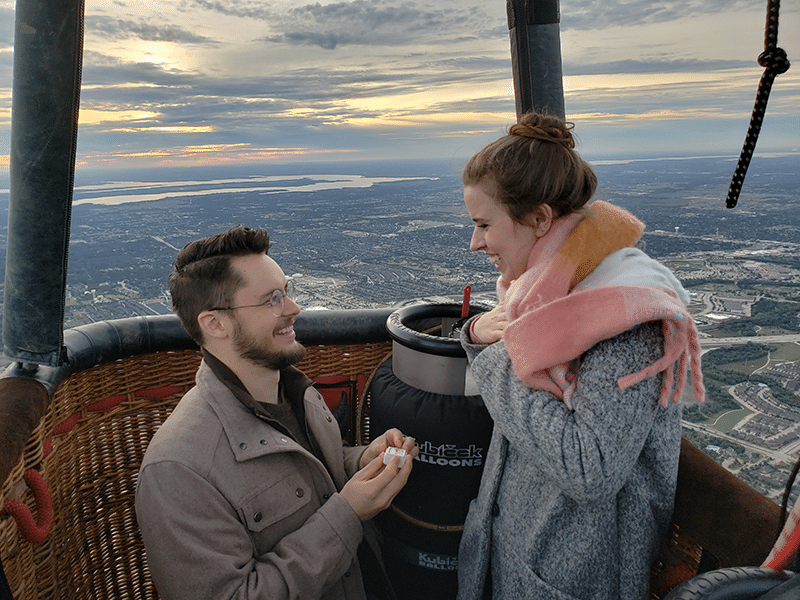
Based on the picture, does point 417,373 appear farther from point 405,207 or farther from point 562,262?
point 405,207

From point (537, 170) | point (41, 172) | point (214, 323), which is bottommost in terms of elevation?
point (214, 323)

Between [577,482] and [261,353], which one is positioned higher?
[261,353]

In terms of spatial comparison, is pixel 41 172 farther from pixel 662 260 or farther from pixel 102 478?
pixel 662 260

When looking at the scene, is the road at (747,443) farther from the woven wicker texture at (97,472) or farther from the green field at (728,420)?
the woven wicker texture at (97,472)

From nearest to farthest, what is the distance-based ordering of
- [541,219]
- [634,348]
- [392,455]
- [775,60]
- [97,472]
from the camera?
[775,60], [634,348], [541,219], [392,455], [97,472]

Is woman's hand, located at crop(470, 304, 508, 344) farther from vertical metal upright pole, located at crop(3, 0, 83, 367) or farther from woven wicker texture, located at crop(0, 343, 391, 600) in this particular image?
vertical metal upright pole, located at crop(3, 0, 83, 367)

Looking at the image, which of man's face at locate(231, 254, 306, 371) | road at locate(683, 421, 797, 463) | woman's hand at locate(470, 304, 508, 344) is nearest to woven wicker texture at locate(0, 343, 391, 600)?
man's face at locate(231, 254, 306, 371)

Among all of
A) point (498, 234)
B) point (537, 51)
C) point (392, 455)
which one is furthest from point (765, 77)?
point (537, 51)
